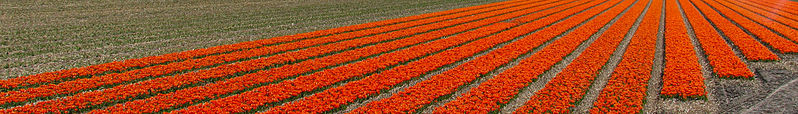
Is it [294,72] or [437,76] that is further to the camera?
[294,72]

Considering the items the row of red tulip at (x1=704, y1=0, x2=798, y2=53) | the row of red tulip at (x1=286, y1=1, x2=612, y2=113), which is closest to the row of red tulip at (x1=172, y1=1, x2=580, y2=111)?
the row of red tulip at (x1=286, y1=1, x2=612, y2=113)

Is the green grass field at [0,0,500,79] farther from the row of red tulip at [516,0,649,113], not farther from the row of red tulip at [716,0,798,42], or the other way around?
the row of red tulip at [716,0,798,42]

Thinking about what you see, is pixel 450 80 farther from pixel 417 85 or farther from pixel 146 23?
pixel 146 23

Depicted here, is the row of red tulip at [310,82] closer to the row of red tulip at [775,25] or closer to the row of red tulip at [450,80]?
the row of red tulip at [450,80]

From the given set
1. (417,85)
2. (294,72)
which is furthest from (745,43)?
(294,72)

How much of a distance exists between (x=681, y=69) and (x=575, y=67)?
367cm

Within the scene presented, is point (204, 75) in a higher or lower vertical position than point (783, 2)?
higher

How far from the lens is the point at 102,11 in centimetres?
3020

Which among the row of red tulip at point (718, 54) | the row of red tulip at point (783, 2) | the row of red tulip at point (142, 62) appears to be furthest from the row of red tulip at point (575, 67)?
the row of red tulip at point (783, 2)

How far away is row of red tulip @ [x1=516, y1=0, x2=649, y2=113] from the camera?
11.9 m

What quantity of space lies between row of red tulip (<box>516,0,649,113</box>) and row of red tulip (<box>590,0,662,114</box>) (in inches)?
23.7

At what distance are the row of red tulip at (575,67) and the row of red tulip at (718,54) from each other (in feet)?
11.3

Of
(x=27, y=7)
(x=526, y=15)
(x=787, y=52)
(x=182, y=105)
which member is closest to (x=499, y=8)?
(x=526, y=15)

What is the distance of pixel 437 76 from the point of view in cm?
1448
